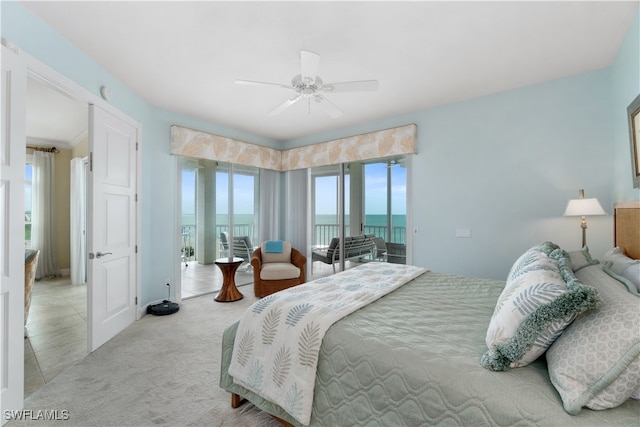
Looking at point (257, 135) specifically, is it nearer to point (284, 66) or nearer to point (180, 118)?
point (180, 118)

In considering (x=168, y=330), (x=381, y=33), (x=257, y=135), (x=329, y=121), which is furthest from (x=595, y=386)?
(x=257, y=135)

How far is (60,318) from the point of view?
3.40m

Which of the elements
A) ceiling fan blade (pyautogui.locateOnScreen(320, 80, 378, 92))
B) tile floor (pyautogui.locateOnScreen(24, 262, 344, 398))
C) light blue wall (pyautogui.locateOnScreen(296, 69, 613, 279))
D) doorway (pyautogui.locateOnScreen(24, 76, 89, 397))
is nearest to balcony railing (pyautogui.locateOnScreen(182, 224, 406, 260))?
tile floor (pyautogui.locateOnScreen(24, 262, 344, 398))

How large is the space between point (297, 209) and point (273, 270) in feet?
5.49

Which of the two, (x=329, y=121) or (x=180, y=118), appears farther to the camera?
(x=329, y=121)

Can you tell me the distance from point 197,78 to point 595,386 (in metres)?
3.57

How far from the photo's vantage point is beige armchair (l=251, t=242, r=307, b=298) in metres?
4.15

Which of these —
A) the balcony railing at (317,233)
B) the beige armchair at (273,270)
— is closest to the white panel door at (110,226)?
the balcony railing at (317,233)

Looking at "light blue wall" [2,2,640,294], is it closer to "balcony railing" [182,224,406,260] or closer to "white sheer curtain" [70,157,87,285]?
"balcony railing" [182,224,406,260]

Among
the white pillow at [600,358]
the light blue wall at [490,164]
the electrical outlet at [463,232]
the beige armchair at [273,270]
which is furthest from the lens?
the beige armchair at [273,270]

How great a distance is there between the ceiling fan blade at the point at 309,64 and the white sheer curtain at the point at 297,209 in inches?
121

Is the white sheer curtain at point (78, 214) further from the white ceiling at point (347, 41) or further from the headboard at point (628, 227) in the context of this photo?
the headboard at point (628, 227)

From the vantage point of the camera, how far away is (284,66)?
8.82 ft

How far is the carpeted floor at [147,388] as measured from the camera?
1.74 meters
